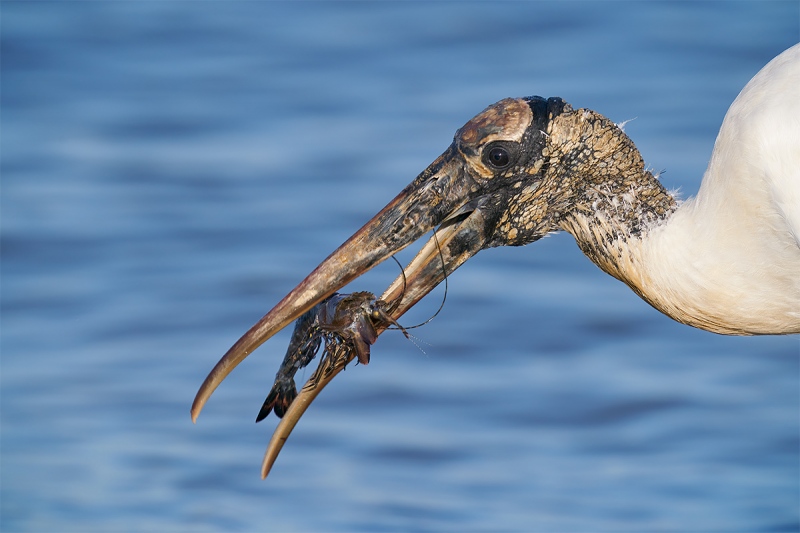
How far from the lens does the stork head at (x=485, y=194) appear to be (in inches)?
191

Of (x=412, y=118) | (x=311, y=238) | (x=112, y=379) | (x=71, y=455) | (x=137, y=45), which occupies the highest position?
(x=137, y=45)

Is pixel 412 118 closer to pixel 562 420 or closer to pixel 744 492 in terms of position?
pixel 562 420

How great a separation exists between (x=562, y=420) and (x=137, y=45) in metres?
7.00

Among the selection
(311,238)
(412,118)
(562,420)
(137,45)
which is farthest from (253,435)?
(137,45)

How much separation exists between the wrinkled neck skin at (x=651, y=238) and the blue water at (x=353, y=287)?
7.58 ft

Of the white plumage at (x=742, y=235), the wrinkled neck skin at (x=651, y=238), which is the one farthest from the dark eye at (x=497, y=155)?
the white plumage at (x=742, y=235)

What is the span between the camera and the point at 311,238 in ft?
31.9

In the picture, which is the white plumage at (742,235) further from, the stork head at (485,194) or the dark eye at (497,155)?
the dark eye at (497,155)

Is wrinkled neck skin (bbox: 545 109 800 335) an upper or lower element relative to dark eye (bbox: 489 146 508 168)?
lower

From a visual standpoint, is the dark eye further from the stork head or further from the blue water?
the blue water

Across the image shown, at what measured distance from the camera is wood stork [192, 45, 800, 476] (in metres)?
4.73

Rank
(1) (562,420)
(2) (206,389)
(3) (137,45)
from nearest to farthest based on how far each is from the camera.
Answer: (2) (206,389)
(1) (562,420)
(3) (137,45)

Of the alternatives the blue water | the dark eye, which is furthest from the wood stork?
the blue water

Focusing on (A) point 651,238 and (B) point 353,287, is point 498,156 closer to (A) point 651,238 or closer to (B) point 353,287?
(A) point 651,238
